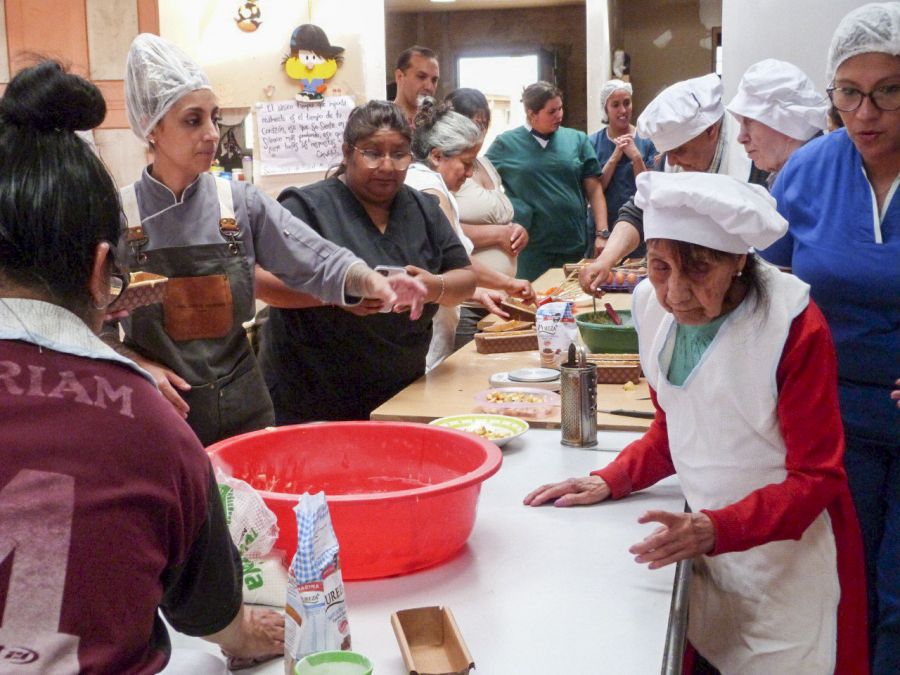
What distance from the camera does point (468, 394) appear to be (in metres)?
2.78

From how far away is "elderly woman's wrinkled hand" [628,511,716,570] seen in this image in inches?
58.7

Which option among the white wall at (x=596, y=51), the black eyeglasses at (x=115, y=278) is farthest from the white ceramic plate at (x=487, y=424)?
the white wall at (x=596, y=51)

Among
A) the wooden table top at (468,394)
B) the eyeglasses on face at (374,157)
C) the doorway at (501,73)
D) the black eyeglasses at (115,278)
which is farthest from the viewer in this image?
the doorway at (501,73)

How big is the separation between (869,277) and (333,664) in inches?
59.1

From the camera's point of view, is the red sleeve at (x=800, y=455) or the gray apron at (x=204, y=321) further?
the gray apron at (x=204, y=321)

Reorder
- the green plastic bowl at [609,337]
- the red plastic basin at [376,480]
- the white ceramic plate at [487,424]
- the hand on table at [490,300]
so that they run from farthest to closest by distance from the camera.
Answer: the hand on table at [490,300]
the green plastic bowl at [609,337]
the white ceramic plate at [487,424]
the red plastic basin at [376,480]

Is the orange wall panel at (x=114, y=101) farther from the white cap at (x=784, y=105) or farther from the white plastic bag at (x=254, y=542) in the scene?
the white plastic bag at (x=254, y=542)

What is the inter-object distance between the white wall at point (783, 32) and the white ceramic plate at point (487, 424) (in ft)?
8.35

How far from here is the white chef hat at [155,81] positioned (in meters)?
2.34

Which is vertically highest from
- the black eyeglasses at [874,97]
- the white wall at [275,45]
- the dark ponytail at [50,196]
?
the white wall at [275,45]

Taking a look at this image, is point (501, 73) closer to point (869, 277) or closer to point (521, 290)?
point (521, 290)

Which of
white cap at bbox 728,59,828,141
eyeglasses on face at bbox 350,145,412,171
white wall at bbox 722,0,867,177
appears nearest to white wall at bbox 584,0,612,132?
white wall at bbox 722,0,867,177

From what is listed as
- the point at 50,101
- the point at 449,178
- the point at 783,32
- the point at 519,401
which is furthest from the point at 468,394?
the point at 783,32

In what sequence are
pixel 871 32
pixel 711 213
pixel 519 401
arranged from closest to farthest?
1. pixel 711 213
2. pixel 871 32
3. pixel 519 401
